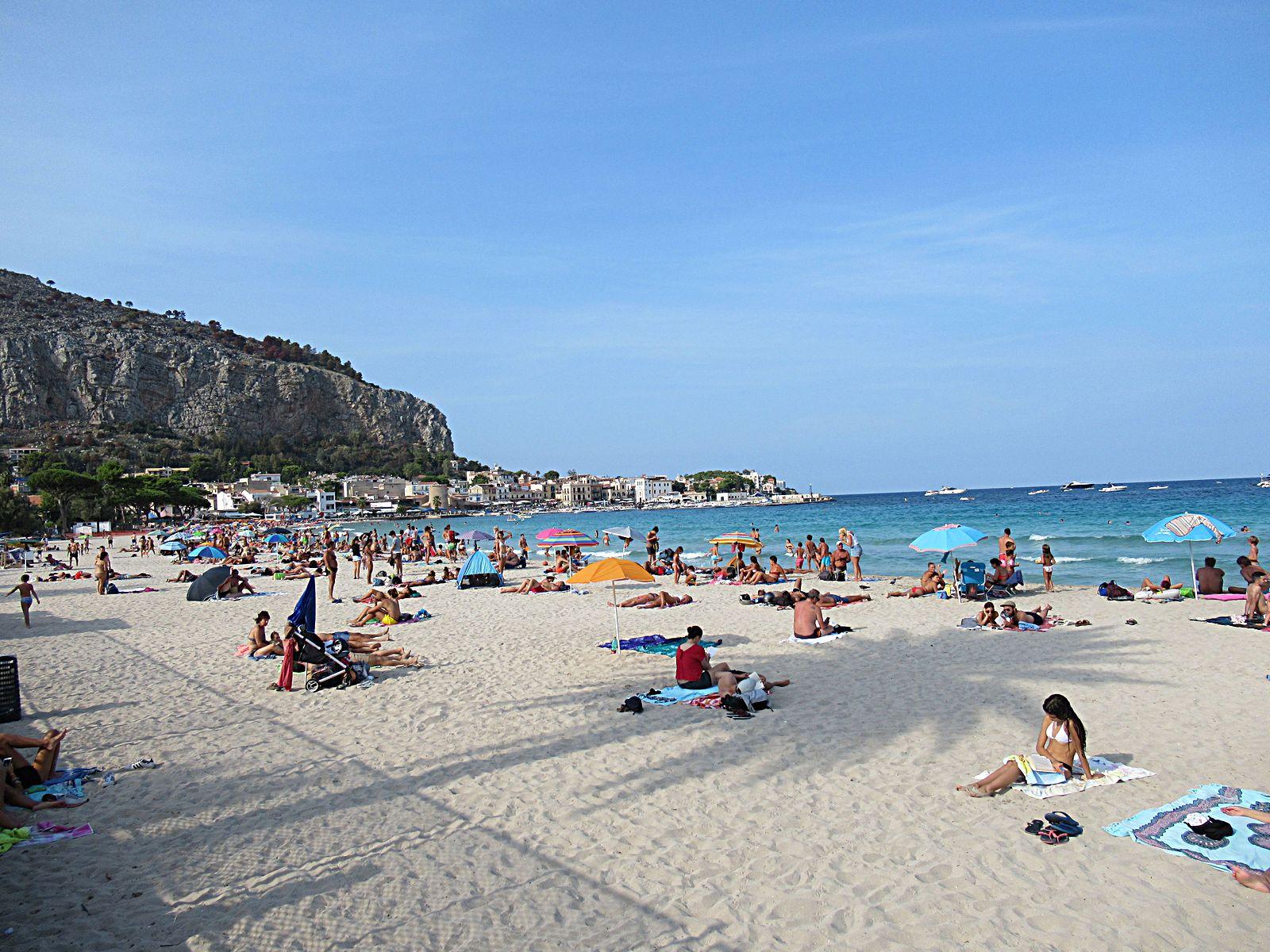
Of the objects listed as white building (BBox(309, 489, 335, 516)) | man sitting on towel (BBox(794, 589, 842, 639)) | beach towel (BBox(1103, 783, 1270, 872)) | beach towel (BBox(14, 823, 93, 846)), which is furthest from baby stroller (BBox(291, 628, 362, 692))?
white building (BBox(309, 489, 335, 516))

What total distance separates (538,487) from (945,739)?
168412 mm

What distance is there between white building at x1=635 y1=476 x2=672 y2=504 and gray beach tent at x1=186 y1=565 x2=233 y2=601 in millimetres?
144723

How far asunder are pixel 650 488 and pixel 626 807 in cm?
16115

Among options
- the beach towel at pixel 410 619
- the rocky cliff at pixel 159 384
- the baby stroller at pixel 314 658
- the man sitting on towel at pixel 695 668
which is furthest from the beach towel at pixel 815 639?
Answer: the rocky cliff at pixel 159 384

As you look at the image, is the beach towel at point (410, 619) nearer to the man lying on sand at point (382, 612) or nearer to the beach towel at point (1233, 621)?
the man lying on sand at point (382, 612)

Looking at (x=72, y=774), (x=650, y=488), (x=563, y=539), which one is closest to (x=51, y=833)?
(x=72, y=774)

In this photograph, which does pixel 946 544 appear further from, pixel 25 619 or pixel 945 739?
pixel 25 619

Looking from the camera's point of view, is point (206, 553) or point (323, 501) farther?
point (323, 501)

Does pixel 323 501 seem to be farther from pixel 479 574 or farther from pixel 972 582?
pixel 972 582

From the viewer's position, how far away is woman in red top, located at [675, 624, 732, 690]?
8.27m

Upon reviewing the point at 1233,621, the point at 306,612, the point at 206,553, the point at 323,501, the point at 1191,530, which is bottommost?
the point at 1233,621

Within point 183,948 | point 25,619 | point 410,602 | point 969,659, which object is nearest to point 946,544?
point 969,659

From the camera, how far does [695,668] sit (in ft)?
27.3

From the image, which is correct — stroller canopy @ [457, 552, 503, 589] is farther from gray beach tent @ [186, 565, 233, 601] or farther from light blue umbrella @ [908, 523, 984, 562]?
light blue umbrella @ [908, 523, 984, 562]
